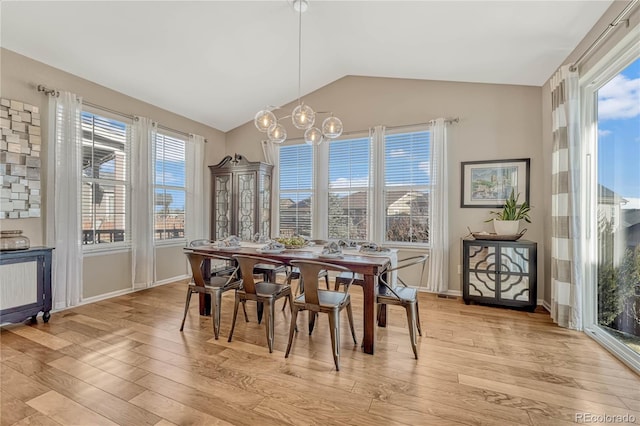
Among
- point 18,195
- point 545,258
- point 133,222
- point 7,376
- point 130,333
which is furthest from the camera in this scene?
point 133,222

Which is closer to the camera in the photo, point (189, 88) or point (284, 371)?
point (284, 371)

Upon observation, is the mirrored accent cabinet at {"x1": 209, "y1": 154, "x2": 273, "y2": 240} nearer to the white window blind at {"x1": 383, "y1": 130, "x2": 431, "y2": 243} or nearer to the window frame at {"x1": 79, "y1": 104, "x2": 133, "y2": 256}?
the window frame at {"x1": 79, "y1": 104, "x2": 133, "y2": 256}

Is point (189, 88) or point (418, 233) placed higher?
point (189, 88)

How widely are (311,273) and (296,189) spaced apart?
3097mm

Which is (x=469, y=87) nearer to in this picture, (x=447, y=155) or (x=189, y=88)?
(x=447, y=155)

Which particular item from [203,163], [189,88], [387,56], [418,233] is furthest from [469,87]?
[203,163]

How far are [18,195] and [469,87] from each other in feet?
18.2

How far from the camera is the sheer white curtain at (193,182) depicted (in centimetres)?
500

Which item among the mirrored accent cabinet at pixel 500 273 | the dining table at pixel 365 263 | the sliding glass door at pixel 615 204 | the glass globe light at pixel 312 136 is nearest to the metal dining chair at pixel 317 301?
the dining table at pixel 365 263

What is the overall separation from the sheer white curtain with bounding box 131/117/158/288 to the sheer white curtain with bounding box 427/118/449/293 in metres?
4.16

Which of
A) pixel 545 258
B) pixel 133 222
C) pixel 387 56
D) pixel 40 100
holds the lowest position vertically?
pixel 545 258

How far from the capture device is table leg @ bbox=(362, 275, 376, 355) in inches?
93.1

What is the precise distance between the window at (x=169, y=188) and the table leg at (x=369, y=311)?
362 cm

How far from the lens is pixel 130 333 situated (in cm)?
275
